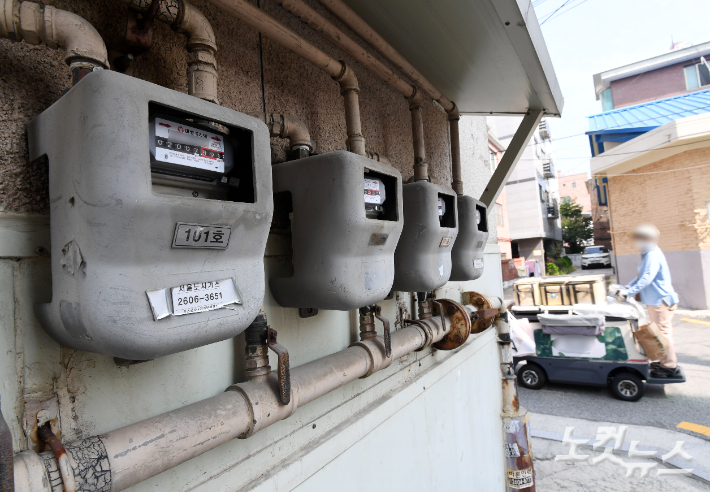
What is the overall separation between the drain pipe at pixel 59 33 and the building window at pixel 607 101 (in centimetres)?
2055

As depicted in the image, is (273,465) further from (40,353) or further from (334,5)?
(334,5)

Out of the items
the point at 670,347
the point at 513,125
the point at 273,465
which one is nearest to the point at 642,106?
the point at 513,125

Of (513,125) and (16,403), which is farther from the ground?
(513,125)

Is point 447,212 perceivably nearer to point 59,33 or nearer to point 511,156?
point 511,156

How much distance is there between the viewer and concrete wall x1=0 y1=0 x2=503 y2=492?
77cm

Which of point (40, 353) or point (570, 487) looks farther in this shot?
point (570, 487)

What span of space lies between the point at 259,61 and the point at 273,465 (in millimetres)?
1248

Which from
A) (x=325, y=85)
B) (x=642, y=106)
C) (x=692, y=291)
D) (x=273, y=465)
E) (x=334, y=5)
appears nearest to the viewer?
(x=273, y=465)

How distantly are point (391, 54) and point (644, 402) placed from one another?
5.07 meters

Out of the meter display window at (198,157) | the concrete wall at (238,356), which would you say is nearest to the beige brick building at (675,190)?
the concrete wall at (238,356)

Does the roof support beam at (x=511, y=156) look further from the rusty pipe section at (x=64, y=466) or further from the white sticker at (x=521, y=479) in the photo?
the rusty pipe section at (x=64, y=466)

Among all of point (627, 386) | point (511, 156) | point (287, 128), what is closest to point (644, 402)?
point (627, 386)

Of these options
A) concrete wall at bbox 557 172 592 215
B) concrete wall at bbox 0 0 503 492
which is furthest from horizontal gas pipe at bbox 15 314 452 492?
concrete wall at bbox 557 172 592 215

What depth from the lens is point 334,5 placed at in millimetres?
1445
